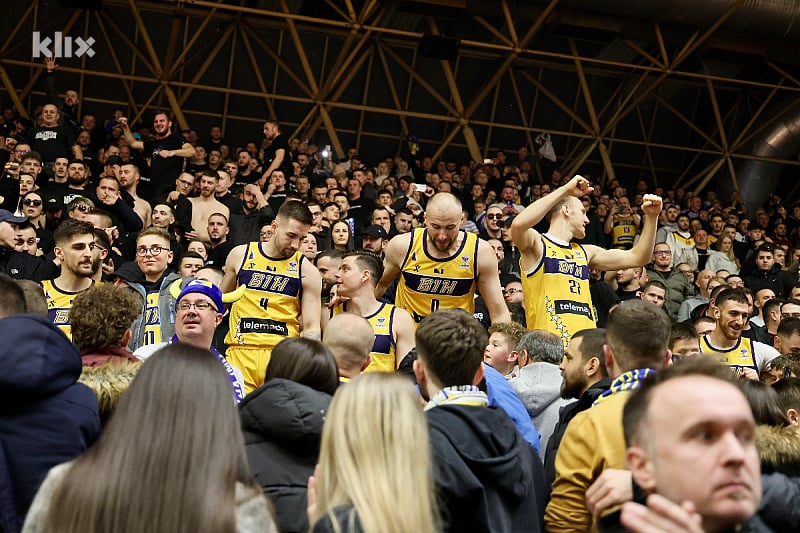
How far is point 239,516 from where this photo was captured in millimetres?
2252

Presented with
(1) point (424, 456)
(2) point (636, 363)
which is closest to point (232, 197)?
(2) point (636, 363)

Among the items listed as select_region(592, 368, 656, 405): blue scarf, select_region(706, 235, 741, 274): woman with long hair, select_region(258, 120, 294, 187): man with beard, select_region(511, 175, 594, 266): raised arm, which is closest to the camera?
select_region(592, 368, 656, 405): blue scarf

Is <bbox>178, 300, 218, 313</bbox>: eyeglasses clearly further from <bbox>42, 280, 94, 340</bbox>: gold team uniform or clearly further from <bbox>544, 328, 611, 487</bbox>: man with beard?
<bbox>544, 328, 611, 487</bbox>: man with beard

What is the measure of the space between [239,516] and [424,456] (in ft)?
1.88

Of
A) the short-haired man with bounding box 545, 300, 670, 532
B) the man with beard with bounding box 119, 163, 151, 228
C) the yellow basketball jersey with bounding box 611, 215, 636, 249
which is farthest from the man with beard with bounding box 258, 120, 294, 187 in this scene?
the short-haired man with bounding box 545, 300, 670, 532

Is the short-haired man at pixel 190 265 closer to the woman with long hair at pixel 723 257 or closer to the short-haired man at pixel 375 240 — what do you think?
the short-haired man at pixel 375 240

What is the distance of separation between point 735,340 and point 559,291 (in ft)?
5.94

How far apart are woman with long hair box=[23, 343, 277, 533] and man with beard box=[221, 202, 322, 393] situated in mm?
5014

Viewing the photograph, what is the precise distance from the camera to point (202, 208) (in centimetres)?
1080

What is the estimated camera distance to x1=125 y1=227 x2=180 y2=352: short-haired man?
7.02 m

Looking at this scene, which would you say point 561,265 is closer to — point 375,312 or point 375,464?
point 375,312

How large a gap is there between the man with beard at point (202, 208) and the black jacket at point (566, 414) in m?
7.01

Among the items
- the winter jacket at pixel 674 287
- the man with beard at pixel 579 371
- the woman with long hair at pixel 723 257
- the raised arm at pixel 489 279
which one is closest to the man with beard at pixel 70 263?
the raised arm at pixel 489 279

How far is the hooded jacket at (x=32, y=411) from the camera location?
2781 mm
